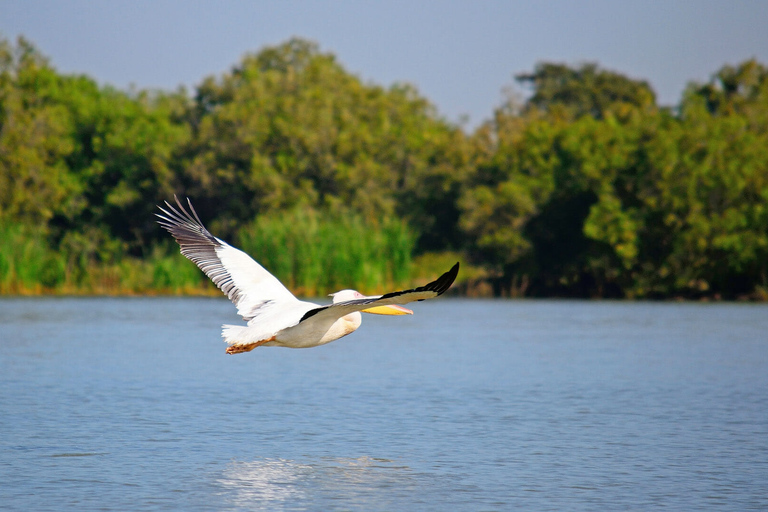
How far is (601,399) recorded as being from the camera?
12664 millimetres

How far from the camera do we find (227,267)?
958 cm

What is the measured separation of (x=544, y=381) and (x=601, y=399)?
5.46 feet

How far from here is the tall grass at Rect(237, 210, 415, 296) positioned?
30.5 meters

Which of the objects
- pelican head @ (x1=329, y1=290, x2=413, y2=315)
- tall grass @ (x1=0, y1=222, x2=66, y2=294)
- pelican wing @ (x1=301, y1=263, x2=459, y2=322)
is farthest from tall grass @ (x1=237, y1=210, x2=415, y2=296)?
pelican wing @ (x1=301, y1=263, x2=459, y2=322)

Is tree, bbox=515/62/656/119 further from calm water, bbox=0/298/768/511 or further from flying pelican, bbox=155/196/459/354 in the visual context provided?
flying pelican, bbox=155/196/459/354

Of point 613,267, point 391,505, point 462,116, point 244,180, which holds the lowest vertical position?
point 391,505

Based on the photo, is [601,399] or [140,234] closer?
[601,399]

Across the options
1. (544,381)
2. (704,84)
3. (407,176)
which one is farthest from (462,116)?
(544,381)

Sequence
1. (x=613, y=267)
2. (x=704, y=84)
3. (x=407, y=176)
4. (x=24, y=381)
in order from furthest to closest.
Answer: (x=704, y=84), (x=407, y=176), (x=613, y=267), (x=24, y=381)

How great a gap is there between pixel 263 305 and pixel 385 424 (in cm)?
209

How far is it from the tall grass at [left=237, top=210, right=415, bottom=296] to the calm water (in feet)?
31.7

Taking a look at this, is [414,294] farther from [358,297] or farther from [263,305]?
[263,305]

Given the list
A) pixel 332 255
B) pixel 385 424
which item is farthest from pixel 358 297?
pixel 332 255

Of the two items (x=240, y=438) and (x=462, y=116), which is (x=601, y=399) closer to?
(x=240, y=438)
